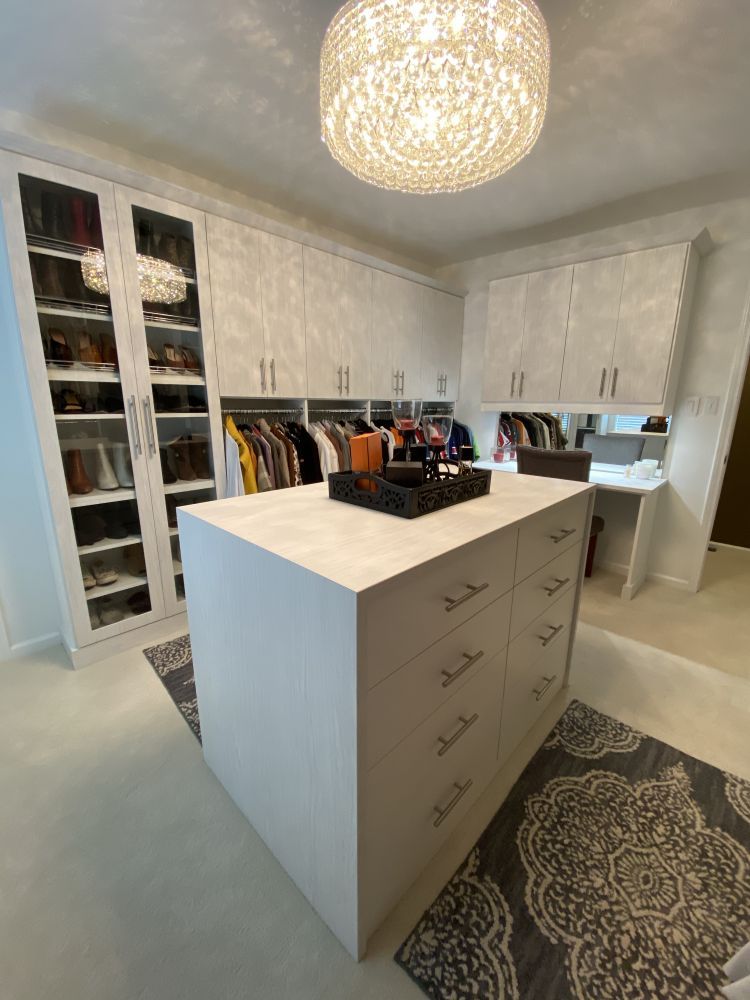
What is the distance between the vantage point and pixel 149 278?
6.77 feet

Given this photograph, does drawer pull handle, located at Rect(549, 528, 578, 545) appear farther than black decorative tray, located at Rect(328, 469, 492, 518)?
Yes

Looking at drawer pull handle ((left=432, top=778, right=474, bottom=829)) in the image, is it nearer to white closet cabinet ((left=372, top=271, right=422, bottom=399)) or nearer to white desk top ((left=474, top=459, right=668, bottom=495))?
white desk top ((left=474, top=459, right=668, bottom=495))

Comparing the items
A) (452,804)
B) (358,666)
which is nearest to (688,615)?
(452,804)

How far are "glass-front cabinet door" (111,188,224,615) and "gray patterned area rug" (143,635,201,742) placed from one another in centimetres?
23

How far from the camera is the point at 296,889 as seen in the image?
3.72ft

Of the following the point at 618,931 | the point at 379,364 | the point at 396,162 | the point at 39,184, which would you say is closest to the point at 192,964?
the point at 618,931

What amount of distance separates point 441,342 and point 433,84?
2.53m

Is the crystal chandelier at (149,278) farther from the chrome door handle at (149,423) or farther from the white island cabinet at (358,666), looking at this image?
the white island cabinet at (358,666)

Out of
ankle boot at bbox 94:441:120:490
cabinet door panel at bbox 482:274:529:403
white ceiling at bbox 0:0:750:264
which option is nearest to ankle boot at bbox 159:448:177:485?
ankle boot at bbox 94:441:120:490

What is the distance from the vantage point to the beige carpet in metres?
2.28

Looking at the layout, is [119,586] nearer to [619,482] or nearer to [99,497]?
[99,497]

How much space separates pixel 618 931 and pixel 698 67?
291 centimetres

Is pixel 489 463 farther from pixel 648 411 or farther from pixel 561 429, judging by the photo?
pixel 648 411

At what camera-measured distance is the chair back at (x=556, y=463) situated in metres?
2.58
